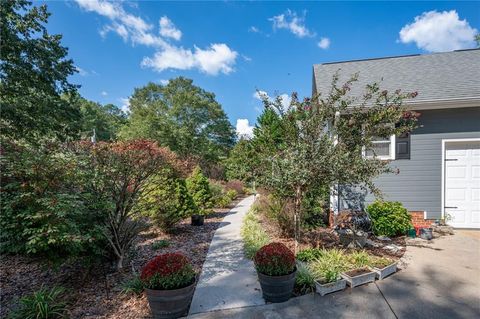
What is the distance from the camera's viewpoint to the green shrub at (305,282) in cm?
343

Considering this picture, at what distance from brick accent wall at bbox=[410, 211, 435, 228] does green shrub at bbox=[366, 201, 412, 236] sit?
44cm

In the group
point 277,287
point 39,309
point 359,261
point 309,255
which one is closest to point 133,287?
point 39,309

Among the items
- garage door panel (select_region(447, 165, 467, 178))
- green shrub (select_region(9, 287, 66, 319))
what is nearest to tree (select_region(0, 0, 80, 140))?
green shrub (select_region(9, 287, 66, 319))

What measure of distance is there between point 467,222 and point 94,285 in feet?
28.6

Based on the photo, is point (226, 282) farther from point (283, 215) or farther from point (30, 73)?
point (30, 73)

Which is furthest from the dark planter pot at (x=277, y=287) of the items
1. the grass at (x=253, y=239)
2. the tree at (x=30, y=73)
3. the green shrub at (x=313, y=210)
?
the tree at (x=30, y=73)

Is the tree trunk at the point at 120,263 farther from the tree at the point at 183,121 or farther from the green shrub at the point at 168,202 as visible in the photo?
the tree at the point at 183,121

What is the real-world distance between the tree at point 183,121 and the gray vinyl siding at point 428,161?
55.5 ft

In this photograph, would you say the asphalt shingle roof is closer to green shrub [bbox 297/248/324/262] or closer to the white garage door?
the white garage door

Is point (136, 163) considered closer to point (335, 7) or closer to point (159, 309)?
point (159, 309)

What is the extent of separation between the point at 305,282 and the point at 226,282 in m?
1.20

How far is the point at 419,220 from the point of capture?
6.40 meters

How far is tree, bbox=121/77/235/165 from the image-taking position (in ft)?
73.6

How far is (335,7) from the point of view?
7301 millimetres
